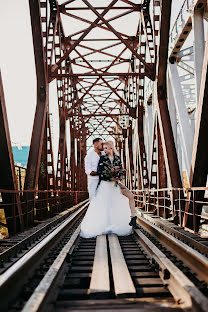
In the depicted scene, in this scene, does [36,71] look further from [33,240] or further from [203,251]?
[203,251]

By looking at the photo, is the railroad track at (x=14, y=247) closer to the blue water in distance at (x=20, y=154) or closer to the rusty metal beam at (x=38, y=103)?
the rusty metal beam at (x=38, y=103)

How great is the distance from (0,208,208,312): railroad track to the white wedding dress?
1.73m

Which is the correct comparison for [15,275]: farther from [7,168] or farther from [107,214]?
[107,214]

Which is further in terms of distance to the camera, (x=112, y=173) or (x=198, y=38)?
(x=198, y=38)

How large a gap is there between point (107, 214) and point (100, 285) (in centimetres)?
329

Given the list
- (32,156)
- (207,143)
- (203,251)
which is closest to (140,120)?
(32,156)

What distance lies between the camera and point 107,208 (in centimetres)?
636

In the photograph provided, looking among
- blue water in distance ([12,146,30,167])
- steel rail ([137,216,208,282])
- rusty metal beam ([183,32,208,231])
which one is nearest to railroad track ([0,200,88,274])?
steel rail ([137,216,208,282])

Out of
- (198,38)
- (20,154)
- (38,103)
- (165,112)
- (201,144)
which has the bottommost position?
(201,144)

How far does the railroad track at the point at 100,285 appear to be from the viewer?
2.53 m

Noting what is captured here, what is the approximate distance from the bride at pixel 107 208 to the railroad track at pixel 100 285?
1.74 m

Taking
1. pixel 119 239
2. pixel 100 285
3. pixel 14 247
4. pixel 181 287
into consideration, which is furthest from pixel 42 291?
pixel 119 239

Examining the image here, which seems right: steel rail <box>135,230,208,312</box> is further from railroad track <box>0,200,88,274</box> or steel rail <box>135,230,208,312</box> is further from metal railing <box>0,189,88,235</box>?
metal railing <box>0,189,88,235</box>

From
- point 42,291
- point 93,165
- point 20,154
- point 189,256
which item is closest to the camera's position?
point 42,291
